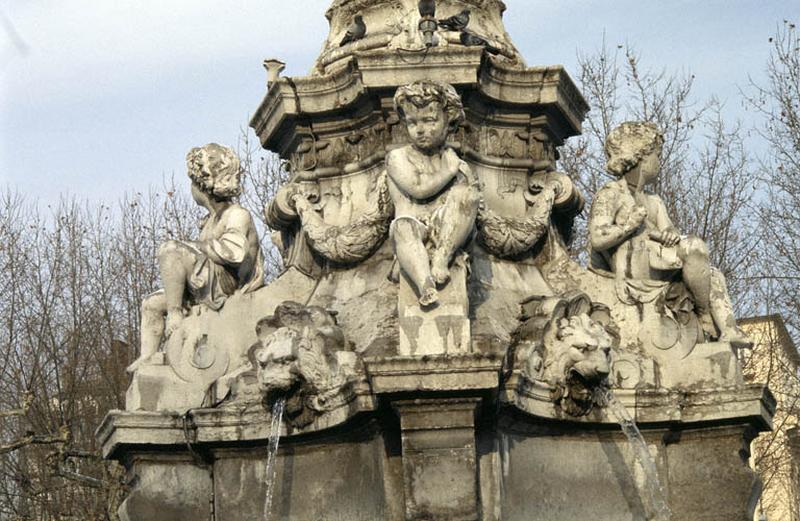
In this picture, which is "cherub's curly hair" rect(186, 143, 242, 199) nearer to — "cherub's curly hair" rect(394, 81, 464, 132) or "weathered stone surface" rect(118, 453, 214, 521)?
"cherub's curly hair" rect(394, 81, 464, 132)

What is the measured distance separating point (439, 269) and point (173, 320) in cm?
203

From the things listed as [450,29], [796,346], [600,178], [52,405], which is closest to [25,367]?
[52,405]

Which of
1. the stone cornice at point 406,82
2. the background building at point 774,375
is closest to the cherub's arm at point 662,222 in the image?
the stone cornice at point 406,82

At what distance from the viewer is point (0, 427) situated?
2430 cm

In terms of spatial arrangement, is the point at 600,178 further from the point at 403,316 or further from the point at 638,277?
the point at 403,316

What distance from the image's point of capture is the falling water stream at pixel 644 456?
11164mm

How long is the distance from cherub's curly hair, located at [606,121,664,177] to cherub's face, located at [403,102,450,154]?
1.53m

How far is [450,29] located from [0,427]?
13.6 metres

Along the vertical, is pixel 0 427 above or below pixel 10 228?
below

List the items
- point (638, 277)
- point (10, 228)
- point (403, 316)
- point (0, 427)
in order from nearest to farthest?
point (403, 316)
point (638, 277)
point (0, 427)
point (10, 228)

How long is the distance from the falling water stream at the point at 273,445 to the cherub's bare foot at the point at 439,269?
1181 millimetres

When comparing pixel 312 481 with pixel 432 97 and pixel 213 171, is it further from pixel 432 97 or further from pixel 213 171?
pixel 432 97

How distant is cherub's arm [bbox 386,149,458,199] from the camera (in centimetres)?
1105

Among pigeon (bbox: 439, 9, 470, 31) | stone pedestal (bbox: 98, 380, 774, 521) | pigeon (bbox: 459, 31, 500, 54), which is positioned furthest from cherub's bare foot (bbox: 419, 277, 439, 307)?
pigeon (bbox: 439, 9, 470, 31)
